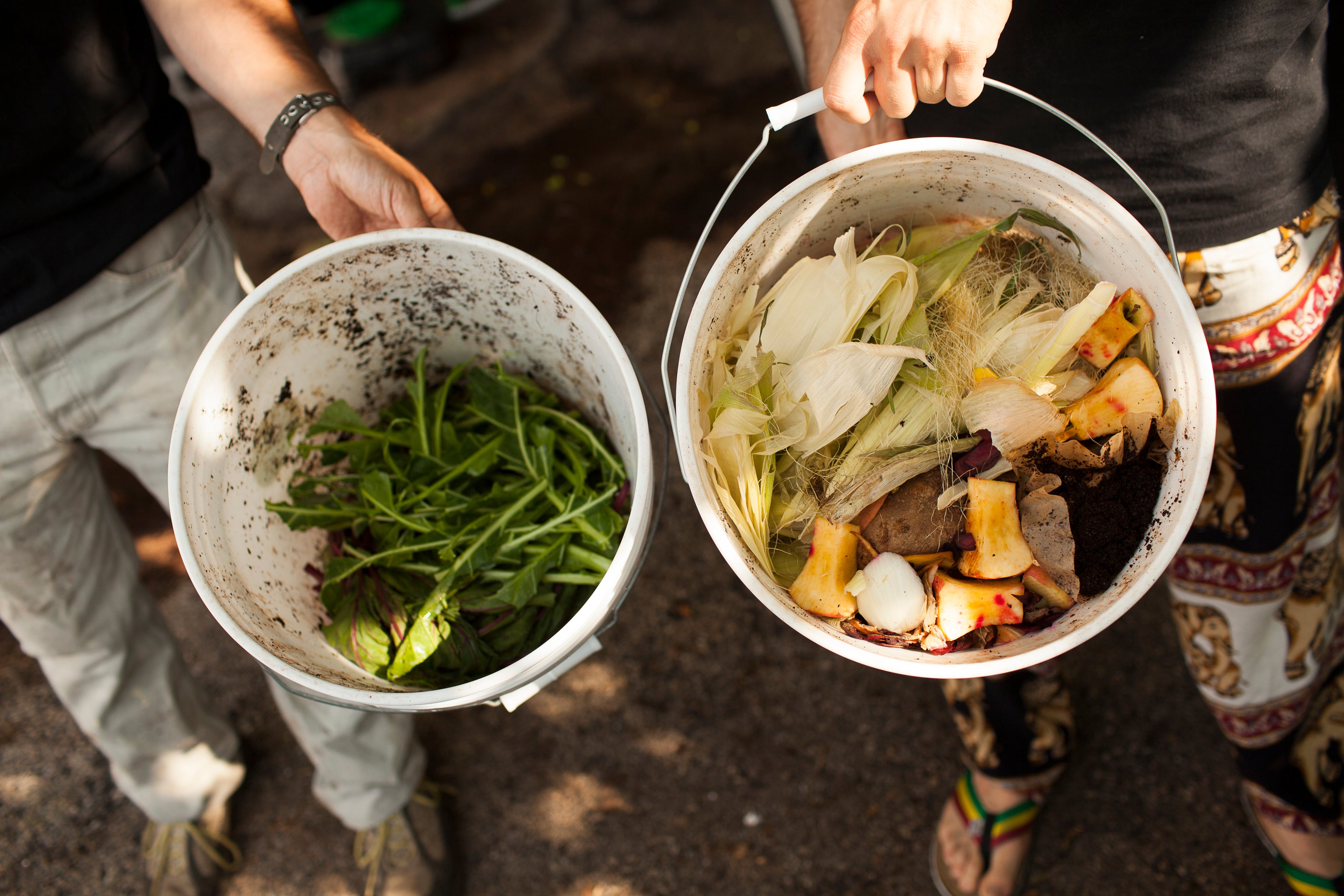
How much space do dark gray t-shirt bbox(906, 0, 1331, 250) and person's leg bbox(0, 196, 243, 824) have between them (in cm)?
166

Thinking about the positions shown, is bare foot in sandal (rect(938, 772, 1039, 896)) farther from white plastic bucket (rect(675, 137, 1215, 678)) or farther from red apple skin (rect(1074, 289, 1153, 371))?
red apple skin (rect(1074, 289, 1153, 371))

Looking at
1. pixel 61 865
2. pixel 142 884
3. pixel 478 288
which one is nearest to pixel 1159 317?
pixel 478 288

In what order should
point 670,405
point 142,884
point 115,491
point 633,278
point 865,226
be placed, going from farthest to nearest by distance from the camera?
point 633,278
point 115,491
point 142,884
point 865,226
point 670,405

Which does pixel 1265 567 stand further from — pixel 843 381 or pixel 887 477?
pixel 843 381

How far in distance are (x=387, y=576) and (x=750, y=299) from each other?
838 millimetres

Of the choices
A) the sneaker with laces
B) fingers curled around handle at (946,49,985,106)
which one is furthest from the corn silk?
the sneaker with laces

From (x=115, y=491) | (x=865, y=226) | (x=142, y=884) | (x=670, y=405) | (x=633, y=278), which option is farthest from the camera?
(x=633, y=278)

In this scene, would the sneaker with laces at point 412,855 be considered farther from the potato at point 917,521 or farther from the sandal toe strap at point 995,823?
the potato at point 917,521

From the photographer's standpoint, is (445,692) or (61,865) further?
(61,865)

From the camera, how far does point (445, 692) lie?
110cm

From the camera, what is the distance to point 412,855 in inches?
78.4

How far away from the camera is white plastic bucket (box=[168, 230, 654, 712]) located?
1121 millimetres

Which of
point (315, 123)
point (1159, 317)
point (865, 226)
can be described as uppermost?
point (315, 123)

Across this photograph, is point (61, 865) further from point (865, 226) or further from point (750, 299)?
point (865, 226)
